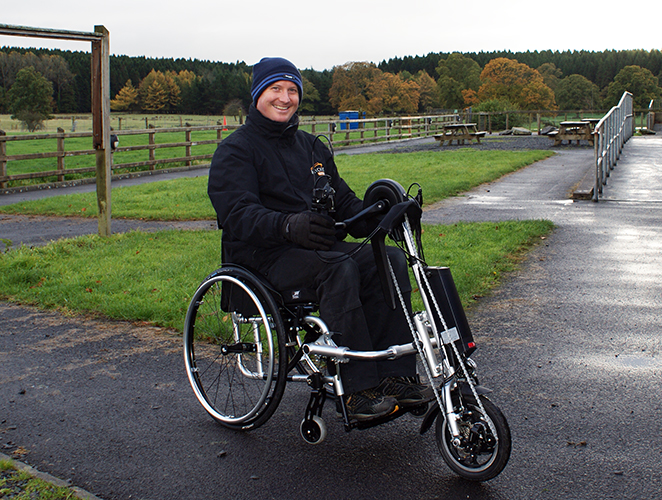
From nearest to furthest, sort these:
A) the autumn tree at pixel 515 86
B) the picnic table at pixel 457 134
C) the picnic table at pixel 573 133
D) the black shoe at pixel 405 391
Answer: the black shoe at pixel 405 391 < the picnic table at pixel 573 133 < the picnic table at pixel 457 134 < the autumn tree at pixel 515 86

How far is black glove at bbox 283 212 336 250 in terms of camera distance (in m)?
2.94

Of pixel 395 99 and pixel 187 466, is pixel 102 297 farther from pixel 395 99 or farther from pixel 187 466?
pixel 395 99

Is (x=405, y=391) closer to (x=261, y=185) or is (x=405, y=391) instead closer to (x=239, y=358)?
(x=239, y=358)

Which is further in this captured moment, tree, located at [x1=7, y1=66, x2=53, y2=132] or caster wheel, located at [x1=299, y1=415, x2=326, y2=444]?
tree, located at [x1=7, y1=66, x2=53, y2=132]

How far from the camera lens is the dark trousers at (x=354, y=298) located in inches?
116

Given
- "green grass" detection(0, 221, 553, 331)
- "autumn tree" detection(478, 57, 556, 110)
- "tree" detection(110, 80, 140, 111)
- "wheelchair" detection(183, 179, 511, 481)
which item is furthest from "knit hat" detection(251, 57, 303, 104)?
"tree" detection(110, 80, 140, 111)

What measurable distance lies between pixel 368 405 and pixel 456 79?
426 ft

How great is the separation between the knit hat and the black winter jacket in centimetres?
13

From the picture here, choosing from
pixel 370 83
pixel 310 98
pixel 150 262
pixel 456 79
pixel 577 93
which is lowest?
pixel 150 262

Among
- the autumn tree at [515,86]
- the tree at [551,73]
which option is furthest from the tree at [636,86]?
the autumn tree at [515,86]

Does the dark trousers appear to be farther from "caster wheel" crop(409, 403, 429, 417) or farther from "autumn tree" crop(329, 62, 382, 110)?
"autumn tree" crop(329, 62, 382, 110)

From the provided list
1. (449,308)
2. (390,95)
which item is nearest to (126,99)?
(390,95)

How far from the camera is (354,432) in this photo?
3.40 metres

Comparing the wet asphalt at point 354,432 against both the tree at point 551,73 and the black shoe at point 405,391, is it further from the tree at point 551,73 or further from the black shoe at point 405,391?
the tree at point 551,73
